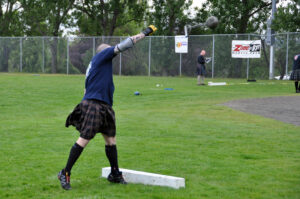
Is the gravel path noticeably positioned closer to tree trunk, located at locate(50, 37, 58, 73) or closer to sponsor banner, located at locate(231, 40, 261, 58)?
sponsor banner, located at locate(231, 40, 261, 58)

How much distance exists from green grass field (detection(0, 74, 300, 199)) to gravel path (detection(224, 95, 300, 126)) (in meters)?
0.57

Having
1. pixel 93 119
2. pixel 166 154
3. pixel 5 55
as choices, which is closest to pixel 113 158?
pixel 93 119

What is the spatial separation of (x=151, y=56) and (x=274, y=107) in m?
22.5

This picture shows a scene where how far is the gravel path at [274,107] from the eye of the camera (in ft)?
39.9

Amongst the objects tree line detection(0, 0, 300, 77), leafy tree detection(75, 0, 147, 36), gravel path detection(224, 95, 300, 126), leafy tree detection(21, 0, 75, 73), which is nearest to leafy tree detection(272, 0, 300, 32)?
tree line detection(0, 0, 300, 77)

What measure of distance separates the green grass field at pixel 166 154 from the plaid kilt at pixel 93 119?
0.61 m

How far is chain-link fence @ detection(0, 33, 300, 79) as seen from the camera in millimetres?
30891

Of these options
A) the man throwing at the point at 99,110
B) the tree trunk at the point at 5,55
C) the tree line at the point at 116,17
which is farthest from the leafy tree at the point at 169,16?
the man throwing at the point at 99,110

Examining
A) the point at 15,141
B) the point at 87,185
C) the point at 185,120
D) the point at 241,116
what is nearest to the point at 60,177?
the point at 87,185

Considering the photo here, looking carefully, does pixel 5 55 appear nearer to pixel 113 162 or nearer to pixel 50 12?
pixel 50 12

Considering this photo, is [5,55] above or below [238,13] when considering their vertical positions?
below

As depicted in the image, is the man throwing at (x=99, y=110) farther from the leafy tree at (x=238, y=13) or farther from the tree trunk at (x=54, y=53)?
the tree trunk at (x=54, y=53)

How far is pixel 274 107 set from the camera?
13984mm

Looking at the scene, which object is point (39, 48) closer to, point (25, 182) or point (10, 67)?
point (10, 67)
